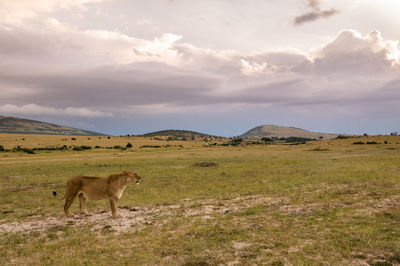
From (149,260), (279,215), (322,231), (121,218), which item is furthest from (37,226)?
(322,231)

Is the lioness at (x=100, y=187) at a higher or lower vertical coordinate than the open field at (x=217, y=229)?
higher

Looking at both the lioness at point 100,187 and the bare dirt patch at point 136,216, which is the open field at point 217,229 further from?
the lioness at point 100,187

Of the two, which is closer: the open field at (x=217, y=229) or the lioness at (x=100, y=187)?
the open field at (x=217, y=229)

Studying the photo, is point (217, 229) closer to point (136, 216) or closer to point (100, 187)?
point (136, 216)

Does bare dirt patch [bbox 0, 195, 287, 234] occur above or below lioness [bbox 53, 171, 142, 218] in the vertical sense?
below

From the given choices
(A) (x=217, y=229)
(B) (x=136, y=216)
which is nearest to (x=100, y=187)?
→ (B) (x=136, y=216)

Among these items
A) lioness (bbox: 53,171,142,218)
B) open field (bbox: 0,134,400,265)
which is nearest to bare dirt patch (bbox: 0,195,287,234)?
open field (bbox: 0,134,400,265)

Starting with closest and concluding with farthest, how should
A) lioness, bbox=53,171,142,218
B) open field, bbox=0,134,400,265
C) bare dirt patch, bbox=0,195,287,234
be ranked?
open field, bbox=0,134,400,265 → bare dirt patch, bbox=0,195,287,234 → lioness, bbox=53,171,142,218

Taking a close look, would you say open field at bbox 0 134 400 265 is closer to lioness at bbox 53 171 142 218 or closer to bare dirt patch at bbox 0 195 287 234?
bare dirt patch at bbox 0 195 287 234

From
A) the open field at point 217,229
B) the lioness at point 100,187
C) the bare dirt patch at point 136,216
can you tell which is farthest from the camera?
the lioness at point 100,187

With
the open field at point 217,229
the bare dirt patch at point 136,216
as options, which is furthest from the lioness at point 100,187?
the open field at point 217,229

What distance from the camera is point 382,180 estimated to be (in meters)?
20.5

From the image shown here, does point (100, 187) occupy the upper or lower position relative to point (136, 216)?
upper

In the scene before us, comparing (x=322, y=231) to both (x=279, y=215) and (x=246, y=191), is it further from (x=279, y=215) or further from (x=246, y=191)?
(x=246, y=191)
